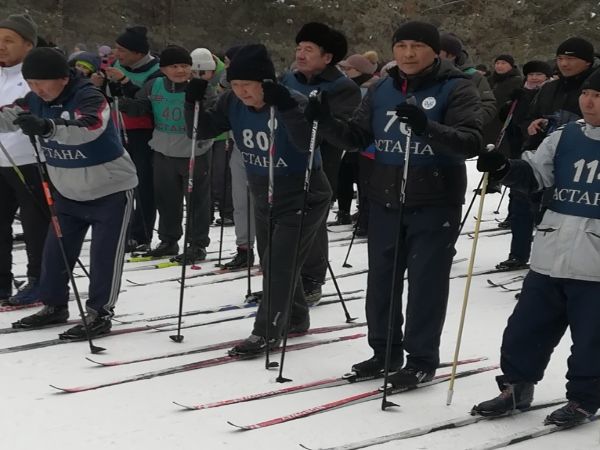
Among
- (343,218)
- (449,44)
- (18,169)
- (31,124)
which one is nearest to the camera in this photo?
(31,124)

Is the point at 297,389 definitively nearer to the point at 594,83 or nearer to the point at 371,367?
the point at 371,367

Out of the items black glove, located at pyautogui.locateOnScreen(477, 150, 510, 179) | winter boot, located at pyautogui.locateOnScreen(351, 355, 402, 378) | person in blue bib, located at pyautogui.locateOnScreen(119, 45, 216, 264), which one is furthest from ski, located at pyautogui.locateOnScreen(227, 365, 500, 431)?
person in blue bib, located at pyautogui.locateOnScreen(119, 45, 216, 264)

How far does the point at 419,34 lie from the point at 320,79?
5.67 ft

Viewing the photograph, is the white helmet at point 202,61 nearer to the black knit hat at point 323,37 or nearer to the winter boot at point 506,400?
the black knit hat at point 323,37

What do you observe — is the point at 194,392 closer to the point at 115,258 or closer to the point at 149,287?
the point at 115,258

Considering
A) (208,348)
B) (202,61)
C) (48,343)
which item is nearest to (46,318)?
(48,343)

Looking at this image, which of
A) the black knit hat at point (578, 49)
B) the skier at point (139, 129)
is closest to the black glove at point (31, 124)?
the skier at point (139, 129)

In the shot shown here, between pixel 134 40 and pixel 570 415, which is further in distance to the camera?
pixel 134 40

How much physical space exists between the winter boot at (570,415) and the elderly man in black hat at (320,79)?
2.20 meters

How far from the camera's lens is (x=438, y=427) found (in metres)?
4.18

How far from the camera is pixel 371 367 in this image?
4.81m

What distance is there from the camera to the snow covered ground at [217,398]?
401cm

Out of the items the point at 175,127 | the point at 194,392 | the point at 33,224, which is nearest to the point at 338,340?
the point at 194,392

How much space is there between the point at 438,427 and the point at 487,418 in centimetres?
28
